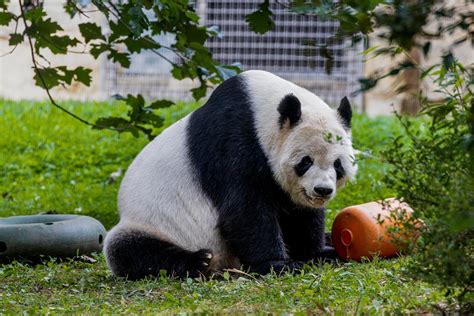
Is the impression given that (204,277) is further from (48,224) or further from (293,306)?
(48,224)

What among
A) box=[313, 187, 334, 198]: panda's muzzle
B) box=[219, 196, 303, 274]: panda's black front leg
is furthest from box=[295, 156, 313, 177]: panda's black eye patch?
box=[219, 196, 303, 274]: panda's black front leg

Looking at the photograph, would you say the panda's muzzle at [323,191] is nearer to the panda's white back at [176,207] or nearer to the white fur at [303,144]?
the white fur at [303,144]

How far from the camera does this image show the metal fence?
1581cm

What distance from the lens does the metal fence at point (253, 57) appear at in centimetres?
1581

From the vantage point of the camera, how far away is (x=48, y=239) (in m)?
6.43

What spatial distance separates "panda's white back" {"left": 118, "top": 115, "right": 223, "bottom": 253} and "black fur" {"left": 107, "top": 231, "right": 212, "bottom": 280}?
113mm

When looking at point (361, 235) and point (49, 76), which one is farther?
point (49, 76)

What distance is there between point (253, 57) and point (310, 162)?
35.8ft

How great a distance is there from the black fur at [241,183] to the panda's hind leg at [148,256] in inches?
11.0

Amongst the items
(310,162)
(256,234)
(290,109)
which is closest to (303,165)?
(310,162)

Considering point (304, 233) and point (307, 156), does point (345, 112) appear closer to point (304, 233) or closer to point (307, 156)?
point (307, 156)

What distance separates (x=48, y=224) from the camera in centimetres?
655

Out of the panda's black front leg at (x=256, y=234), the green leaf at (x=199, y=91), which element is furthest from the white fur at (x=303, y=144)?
the green leaf at (x=199, y=91)

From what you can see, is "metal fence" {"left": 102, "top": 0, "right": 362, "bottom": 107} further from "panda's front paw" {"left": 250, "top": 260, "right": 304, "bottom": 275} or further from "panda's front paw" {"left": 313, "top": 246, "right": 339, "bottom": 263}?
"panda's front paw" {"left": 250, "top": 260, "right": 304, "bottom": 275}
